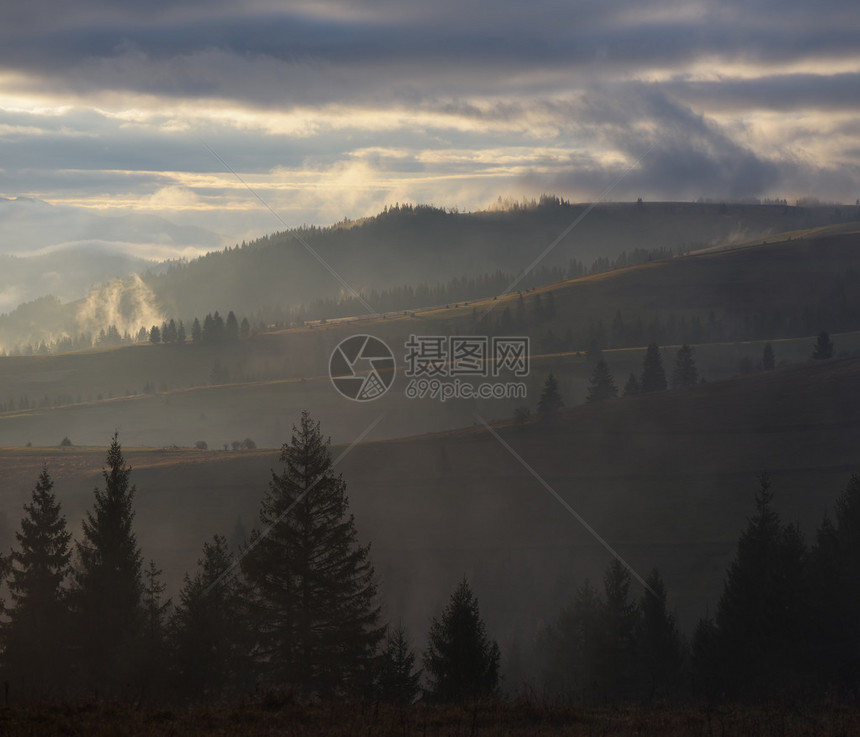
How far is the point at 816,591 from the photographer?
5169 cm

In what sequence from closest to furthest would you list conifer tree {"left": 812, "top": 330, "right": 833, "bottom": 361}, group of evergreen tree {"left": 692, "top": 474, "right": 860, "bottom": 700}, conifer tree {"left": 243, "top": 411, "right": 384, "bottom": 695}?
1. conifer tree {"left": 243, "top": 411, "right": 384, "bottom": 695}
2. group of evergreen tree {"left": 692, "top": 474, "right": 860, "bottom": 700}
3. conifer tree {"left": 812, "top": 330, "right": 833, "bottom": 361}

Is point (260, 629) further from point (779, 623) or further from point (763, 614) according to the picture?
point (779, 623)

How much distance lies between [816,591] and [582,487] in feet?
234

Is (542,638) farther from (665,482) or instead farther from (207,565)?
(665,482)

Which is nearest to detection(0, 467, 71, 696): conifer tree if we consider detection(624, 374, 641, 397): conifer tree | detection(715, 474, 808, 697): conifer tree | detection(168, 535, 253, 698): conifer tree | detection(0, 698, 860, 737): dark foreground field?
detection(168, 535, 253, 698): conifer tree

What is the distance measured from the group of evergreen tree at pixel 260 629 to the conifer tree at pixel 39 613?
75mm

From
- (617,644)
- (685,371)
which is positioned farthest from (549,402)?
(617,644)

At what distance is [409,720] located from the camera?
17.5 meters

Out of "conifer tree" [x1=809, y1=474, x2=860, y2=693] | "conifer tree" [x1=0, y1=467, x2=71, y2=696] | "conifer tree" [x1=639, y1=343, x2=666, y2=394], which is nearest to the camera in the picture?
"conifer tree" [x1=0, y1=467, x2=71, y2=696]

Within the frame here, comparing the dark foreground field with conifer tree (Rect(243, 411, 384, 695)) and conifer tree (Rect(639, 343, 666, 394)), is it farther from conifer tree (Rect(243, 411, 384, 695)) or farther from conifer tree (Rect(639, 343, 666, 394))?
conifer tree (Rect(639, 343, 666, 394))

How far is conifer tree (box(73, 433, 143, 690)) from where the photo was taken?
34.1m

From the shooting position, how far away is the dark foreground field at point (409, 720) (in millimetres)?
15492

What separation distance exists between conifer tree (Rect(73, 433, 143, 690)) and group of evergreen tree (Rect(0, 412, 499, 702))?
50 mm

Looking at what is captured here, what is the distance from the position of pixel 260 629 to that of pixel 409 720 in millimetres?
15334
